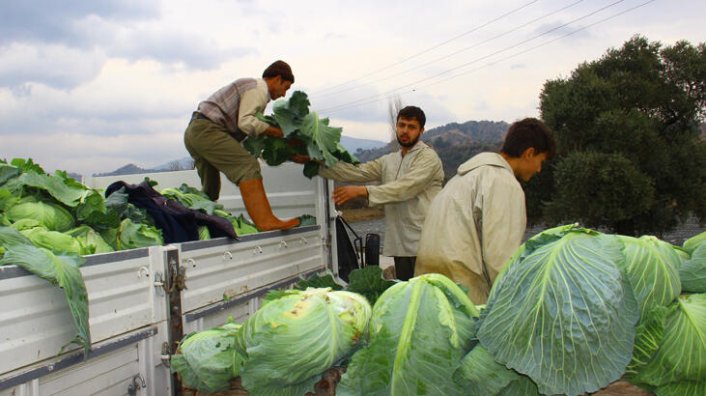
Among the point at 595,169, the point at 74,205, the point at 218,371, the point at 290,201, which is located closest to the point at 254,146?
the point at 290,201

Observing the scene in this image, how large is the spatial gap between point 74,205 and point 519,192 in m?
2.65

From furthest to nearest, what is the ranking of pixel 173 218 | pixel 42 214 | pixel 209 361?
pixel 173 218
pixel 42 214
pixel 209 361

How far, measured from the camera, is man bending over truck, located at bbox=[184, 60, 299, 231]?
5258mm

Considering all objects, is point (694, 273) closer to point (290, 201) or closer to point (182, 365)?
point (182, 365)

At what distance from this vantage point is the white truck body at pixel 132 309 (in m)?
2.35

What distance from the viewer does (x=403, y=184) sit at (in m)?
5.38

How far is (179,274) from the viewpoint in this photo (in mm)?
3363

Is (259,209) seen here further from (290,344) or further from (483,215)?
(290,344)

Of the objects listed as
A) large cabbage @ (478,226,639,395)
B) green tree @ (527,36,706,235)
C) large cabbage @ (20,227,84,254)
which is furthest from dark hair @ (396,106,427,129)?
green tree @ (527,36,706,235)

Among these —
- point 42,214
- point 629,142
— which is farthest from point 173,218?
point 629,142

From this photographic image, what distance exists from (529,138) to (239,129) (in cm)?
294

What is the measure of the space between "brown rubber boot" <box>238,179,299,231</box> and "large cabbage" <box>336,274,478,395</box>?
10.8ft

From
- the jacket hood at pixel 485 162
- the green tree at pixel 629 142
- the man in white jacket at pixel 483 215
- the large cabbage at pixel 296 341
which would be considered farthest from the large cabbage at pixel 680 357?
the green tree at pixel 629 142

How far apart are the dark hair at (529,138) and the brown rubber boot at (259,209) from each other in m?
2.26
